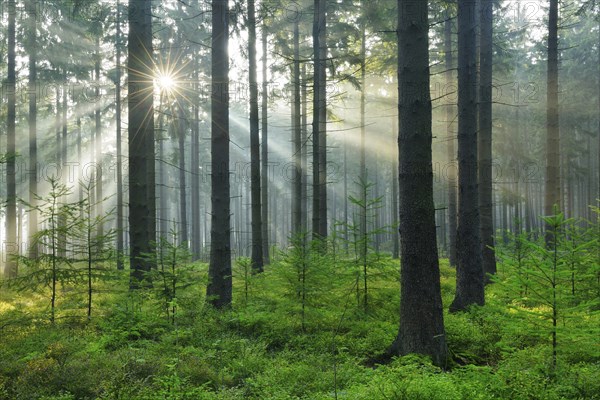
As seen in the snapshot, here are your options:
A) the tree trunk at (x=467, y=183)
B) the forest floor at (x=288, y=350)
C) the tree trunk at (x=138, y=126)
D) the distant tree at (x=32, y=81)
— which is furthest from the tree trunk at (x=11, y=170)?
the tree trunk at (x=467, y=183)

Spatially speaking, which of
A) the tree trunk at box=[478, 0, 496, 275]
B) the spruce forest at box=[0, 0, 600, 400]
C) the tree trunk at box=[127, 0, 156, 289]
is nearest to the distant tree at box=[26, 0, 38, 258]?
the spruce forest at box=[0, 0, 600, 400]

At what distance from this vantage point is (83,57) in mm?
24891

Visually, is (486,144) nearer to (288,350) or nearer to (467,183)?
(467,183)

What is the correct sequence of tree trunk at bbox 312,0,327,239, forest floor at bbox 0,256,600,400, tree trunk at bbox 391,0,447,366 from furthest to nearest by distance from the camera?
tree trunk at bbox 312,0,327,239
tree trunk at bbox 391,0,447,366
forest floor at bbox 0,256,600,400

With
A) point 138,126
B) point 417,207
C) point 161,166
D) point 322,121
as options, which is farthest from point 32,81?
point 417,207

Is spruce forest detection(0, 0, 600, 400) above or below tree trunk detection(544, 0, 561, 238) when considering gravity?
below

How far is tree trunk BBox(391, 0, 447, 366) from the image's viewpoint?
618 centimetres

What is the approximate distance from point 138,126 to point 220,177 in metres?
3.39

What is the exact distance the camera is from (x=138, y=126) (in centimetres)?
1184

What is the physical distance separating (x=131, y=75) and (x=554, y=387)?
38.8 ft

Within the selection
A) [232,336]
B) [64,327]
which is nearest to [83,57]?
[64,327]

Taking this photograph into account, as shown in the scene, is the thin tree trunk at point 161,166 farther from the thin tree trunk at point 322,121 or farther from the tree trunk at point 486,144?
the tree trunk at point 486,144

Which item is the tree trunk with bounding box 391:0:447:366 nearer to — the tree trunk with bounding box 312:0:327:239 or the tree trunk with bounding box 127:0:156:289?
the tree trunk with bounding box 127:0:156:289

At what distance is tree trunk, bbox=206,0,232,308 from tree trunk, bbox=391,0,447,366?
511 centimetres
